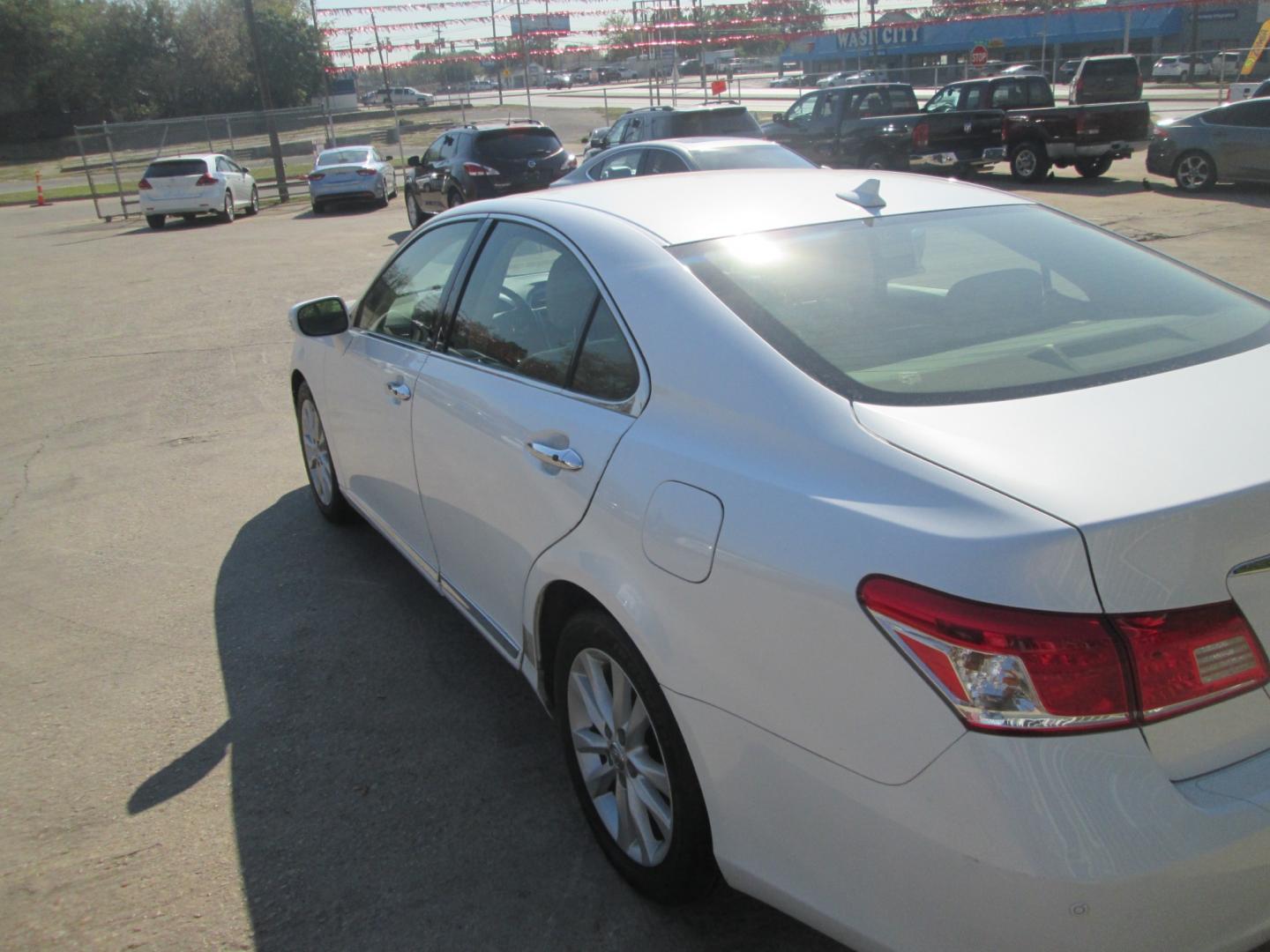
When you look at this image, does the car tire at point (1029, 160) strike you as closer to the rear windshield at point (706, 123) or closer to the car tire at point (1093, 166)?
the car tire at point (1093, 166)

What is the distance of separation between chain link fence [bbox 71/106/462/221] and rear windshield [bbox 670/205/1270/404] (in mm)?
28086

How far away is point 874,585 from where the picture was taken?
1.84 m

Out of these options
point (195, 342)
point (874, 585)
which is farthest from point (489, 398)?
point (195, 342)

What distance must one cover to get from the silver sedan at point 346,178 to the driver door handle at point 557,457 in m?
23.2

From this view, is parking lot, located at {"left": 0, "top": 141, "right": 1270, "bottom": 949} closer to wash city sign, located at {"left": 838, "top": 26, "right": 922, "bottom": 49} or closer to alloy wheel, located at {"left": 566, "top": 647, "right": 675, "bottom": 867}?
alloy wheel, located at {"left": 566, "top": 647, "right": 675, "bottom": 867}

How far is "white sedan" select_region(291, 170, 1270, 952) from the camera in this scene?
1.71 m

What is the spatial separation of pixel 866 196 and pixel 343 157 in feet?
79.7

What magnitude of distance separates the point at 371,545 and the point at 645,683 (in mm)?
3130

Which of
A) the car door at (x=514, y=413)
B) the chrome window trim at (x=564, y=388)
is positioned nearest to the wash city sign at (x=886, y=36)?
the chrome window trim at (x=564, y=388)

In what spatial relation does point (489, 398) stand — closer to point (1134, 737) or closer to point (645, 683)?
point (645, 683)

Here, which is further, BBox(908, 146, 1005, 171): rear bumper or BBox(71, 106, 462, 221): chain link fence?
BBox(71, 106, 462, 221): chain link fence

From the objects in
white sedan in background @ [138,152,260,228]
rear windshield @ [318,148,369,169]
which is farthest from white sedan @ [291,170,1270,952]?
rear windshield @ [318,148,369,169]

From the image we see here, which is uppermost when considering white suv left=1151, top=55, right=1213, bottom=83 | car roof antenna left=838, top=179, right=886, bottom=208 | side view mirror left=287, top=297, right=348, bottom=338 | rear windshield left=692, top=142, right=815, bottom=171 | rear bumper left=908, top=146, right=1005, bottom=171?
car roof antenna left=838, top=179, right=886, bottom=208

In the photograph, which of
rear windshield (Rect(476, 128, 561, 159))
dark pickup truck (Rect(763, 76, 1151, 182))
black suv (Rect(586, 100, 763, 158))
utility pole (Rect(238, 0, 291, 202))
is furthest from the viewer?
utility pole (Rect(238, 0, 291, 202))
